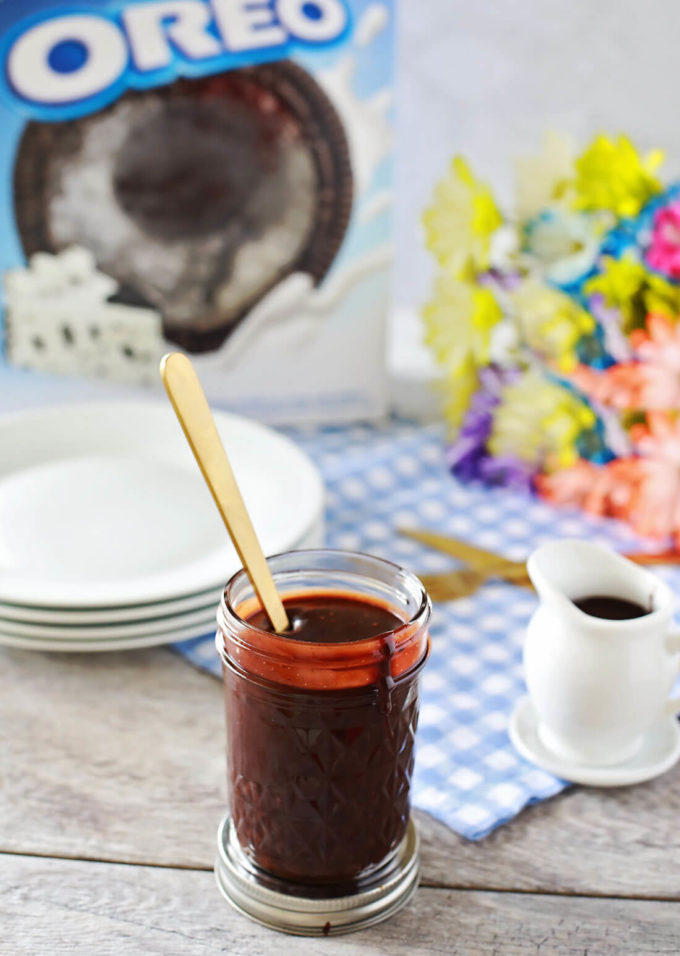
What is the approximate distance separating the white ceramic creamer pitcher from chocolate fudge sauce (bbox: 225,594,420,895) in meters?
0.12

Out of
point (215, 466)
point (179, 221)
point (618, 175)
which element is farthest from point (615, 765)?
point (179, 221)

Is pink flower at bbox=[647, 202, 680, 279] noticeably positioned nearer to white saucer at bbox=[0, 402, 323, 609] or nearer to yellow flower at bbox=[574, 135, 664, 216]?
yellow flower at bbox=[574, 135, 664, 216]

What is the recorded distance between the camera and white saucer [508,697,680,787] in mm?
708

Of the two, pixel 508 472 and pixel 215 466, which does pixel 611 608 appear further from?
pixel 508 472

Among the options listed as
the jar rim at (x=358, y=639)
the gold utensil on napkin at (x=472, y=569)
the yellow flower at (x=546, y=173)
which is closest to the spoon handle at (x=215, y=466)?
the jar rim at (x=358, y=639)

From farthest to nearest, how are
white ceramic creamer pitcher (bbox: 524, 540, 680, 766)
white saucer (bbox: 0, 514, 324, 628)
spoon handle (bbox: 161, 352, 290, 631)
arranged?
1. white saucer (bbox: 0, 514, 324, 628)
2. white ceramic creamer pitcher (bbox: 524, 540, 680, 766)
3. spoon handle (bbox: 161, 352, 290, 631)

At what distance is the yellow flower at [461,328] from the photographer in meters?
1.13

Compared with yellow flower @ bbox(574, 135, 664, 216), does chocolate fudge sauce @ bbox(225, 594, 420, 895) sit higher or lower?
lower

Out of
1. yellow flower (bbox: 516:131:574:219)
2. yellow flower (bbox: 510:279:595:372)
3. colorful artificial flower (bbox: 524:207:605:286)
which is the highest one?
yellow flower (bbox: 516:131:574:219)

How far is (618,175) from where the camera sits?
3.39ft

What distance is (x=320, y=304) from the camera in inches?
50.8

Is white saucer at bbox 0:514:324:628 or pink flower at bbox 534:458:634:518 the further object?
pink flower at bbox 534:458:634:518

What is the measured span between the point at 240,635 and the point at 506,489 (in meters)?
0.64

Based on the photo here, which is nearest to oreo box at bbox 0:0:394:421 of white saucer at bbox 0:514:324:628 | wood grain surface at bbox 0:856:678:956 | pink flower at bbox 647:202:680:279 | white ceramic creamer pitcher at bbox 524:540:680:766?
pink flower at bbox 647:202:680:279
